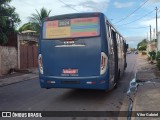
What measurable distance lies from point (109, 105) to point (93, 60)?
63.2 inches

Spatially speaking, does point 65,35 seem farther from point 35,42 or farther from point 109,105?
point 35,42

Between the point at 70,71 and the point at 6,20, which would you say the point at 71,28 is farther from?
the point at 6,20

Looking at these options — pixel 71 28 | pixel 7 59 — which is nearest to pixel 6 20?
pixel 7 59

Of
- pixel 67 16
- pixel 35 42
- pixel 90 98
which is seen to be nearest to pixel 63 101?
pixel 90 98

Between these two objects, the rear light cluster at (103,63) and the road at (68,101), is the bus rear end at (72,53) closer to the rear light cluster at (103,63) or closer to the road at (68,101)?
the rear light cluster at (103,63)

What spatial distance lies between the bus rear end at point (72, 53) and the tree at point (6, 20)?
1271 cm

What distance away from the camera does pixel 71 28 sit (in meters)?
10.9

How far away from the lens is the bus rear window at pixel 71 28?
10.6 m

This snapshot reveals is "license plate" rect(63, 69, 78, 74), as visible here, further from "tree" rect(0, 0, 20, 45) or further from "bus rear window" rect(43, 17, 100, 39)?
"tree" rect(0, 0, 20, 45)

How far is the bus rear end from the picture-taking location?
10.5 m

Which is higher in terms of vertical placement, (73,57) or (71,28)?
(71,28)

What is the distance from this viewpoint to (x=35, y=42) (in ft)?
112

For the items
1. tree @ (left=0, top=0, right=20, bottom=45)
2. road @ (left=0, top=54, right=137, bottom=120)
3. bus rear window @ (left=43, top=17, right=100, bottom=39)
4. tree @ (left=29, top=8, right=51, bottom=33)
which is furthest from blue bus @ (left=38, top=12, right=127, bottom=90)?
tree @ (left=29, top=8, right=51, bottom=33)

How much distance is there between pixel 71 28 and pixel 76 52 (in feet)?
2.92
